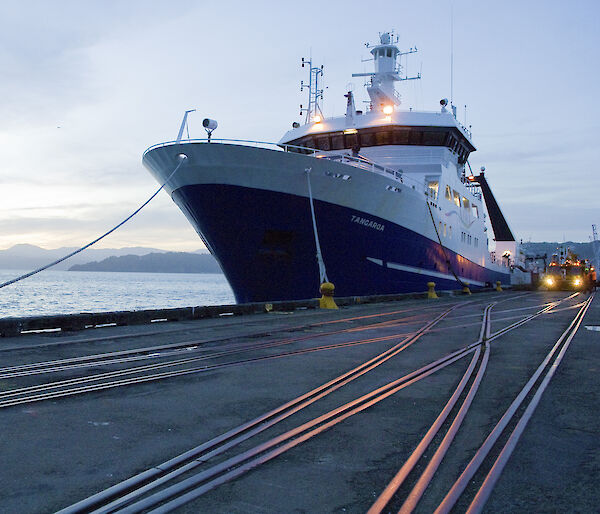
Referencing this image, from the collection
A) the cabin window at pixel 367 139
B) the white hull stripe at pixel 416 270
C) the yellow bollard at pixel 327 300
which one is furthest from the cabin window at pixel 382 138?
the yellow bollard at pixel 327 300

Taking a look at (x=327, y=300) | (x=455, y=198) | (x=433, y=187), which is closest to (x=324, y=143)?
(x=433, y=187)

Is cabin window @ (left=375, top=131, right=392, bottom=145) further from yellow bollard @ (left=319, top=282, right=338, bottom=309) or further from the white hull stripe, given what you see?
yellow bollard @ (left=319, top=282, right=338, bottom=309)

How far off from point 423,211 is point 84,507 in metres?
23.3

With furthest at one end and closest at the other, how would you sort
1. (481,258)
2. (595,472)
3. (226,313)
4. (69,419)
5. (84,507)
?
1. (481,258)
2. (226,313)
3. (69,419)
4. (595,472)
5. (84,507)

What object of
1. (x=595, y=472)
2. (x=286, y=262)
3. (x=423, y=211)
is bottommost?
(x=595, y=472)

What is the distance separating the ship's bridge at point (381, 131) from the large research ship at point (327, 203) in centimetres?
5

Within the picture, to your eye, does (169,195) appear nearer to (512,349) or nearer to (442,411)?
(512,349)

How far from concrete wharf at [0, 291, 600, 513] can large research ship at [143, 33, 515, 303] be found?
31.1 feet

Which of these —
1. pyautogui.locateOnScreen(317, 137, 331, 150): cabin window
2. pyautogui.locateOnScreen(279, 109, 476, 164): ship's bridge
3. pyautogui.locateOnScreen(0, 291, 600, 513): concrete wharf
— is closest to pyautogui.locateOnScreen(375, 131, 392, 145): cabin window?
pyautogui.locateOnScreen(279, 109, 476, 164): ship's bridge

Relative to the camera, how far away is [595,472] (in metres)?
3.85

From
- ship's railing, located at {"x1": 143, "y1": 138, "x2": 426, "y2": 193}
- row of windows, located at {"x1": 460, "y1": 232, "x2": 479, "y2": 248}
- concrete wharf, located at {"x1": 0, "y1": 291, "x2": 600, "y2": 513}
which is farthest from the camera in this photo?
row of windows, located at {"x1": 460, "y1": 232, "x2": 479, "y2": 248}

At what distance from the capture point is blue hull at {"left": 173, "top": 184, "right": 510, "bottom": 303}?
61.7 feet

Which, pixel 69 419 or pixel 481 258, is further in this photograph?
pixel 481 258

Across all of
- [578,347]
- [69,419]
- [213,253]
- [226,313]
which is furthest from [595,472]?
[213,253]
